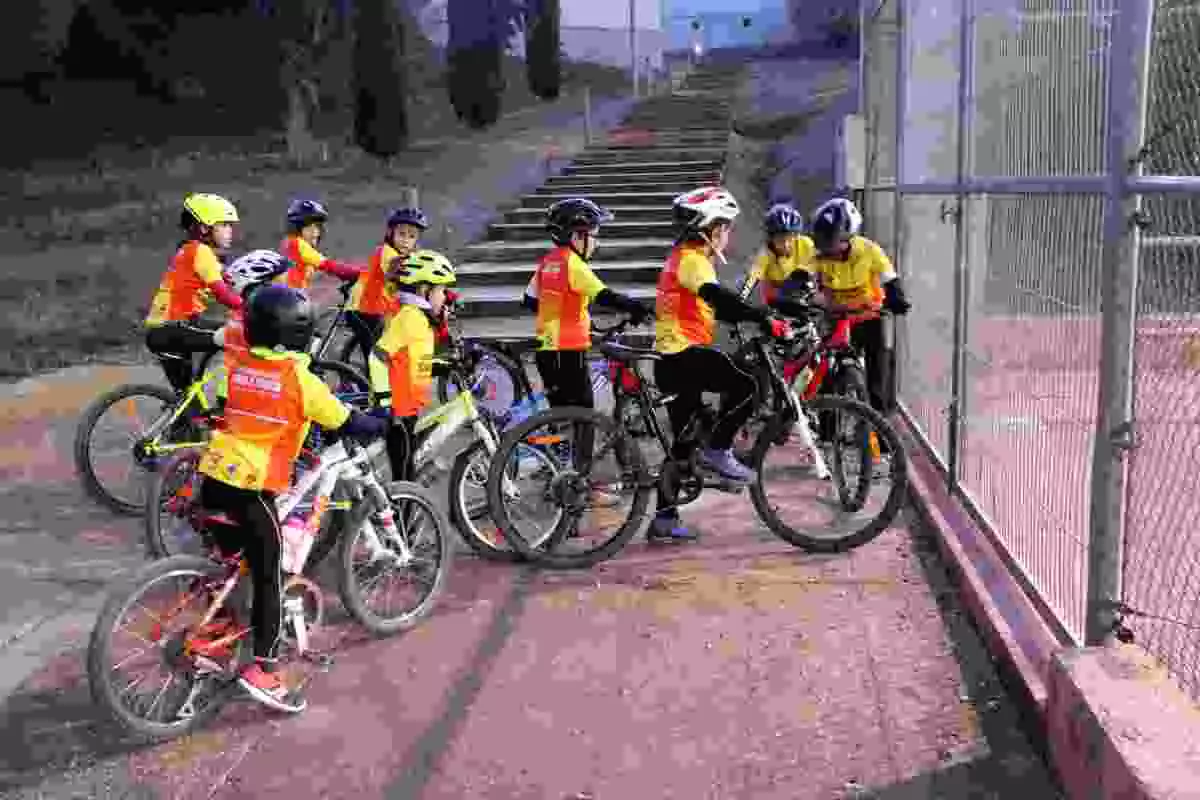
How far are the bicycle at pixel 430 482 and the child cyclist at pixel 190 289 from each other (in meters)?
1.06

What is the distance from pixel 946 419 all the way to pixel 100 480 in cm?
473

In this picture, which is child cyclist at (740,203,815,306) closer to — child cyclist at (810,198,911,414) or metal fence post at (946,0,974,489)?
child cyclist at (810,198,911,414)

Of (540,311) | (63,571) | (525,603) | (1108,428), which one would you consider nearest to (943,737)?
(1108,428)

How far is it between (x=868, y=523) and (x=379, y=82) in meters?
15.8

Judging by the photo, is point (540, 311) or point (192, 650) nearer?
point (192, 650)

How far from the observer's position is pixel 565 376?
632 cm

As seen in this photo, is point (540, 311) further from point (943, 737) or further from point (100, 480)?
point (943, 737)

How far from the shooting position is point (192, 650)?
4055 mm

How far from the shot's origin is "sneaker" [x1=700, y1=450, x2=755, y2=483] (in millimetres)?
5668

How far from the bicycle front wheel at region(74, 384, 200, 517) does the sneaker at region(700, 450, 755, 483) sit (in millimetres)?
2978

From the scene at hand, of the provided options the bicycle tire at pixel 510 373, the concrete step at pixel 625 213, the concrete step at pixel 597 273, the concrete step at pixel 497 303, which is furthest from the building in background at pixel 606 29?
the bicycle tire at pixel 510 373

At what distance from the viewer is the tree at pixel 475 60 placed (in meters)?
22.6

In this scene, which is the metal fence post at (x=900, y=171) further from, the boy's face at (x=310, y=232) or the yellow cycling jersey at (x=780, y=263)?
the boy's face at (x=310, y=232)

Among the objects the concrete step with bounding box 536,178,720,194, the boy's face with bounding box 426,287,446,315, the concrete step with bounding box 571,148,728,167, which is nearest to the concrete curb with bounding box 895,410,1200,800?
the boy's face with bounding box 426,287,446,315
